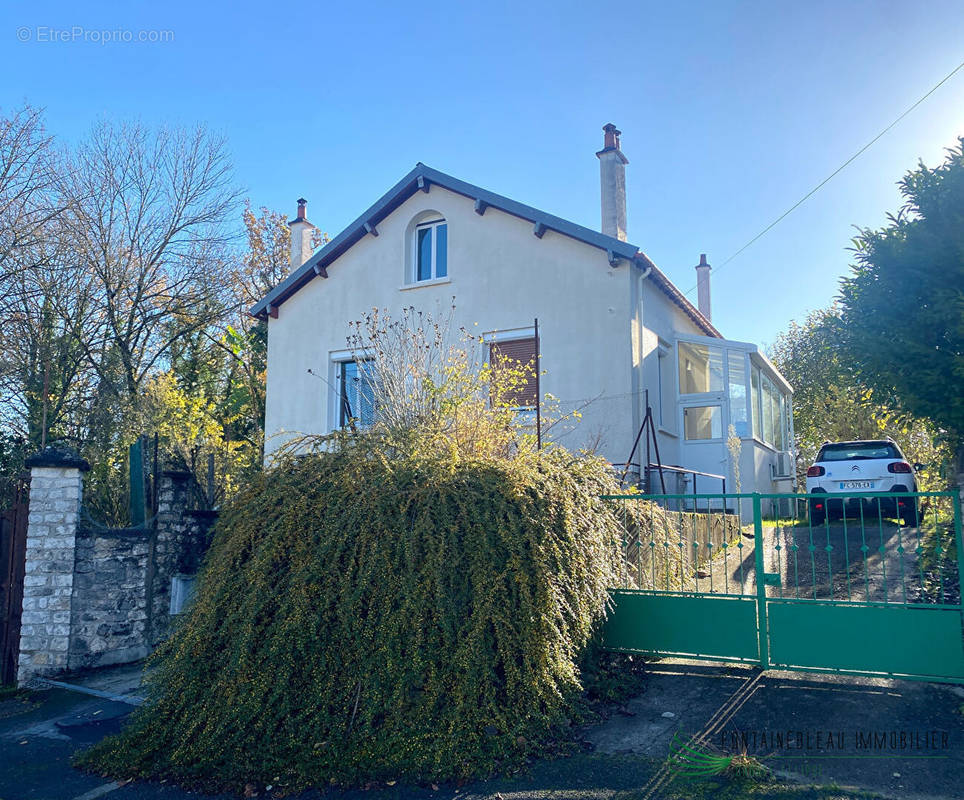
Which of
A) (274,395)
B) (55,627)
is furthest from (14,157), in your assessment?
(55,627)

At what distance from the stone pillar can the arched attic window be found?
817cm

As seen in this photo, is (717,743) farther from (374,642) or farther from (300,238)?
(300,238)

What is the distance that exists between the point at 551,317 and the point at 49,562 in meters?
8.71

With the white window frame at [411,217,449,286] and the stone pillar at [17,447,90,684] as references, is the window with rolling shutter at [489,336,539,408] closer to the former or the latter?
the white window frame at [411,217,449,286]

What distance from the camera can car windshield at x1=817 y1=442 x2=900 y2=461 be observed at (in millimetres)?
12078

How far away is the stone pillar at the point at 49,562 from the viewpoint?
26.5ft

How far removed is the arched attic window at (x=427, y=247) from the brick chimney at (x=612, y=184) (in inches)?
127

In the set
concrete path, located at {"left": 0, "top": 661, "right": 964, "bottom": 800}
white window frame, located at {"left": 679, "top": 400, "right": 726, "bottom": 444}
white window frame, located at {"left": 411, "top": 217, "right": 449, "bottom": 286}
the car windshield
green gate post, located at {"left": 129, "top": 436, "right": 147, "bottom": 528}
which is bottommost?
concrete path, located at {"left": 0, "top": 661, "right": 964, "bottom": 800}

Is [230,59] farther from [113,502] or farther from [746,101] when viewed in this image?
[746,101]

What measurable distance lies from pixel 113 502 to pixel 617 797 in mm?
8775

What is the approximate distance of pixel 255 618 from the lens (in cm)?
544

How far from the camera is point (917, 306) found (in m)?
6.17

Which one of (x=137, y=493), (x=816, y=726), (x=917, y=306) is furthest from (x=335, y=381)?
(x=816, y=726)

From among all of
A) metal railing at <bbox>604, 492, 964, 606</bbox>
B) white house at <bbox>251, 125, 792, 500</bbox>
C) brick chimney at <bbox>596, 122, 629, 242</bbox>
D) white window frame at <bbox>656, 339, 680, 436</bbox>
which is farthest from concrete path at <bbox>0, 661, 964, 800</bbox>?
brick chimney at <bbox>596, 122, 629, 242</bbox>
